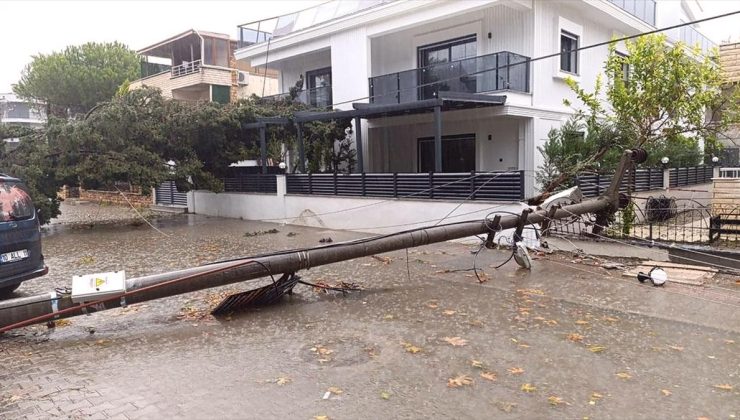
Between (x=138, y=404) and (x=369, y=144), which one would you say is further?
(x=369, y=144)

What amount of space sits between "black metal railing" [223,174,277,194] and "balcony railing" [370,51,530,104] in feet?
16.6

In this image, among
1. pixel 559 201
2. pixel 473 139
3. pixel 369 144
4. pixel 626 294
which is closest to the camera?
pixel 626 294

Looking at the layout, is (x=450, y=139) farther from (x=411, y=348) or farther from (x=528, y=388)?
(x=528, y=388)

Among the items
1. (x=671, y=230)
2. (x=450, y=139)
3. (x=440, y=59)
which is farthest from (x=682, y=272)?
(x=440, y=59)

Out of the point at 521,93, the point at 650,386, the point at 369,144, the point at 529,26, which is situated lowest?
the point at 650,386

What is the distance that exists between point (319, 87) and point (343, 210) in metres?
7.52

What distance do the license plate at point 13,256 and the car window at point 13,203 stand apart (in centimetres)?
47

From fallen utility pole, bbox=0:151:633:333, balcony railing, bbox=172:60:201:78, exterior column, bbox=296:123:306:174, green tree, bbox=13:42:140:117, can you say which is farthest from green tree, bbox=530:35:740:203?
green tree, bbox=13:42:140:117

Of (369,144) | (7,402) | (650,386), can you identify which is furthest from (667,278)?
(369,144)

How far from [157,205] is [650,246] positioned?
22.0m

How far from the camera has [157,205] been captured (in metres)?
25.2

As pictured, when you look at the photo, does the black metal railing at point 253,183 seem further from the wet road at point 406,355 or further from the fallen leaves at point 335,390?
the fallen leaves at point 335,390

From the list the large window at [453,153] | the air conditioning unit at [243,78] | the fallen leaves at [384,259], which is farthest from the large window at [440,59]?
the air conditioning unit at [243,78]

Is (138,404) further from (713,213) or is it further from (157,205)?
(157,205)
